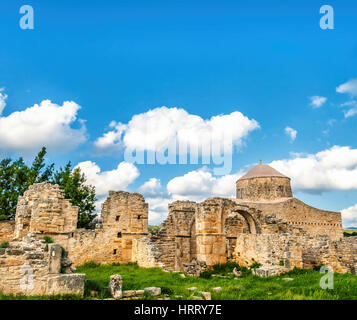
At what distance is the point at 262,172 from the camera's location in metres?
40.5

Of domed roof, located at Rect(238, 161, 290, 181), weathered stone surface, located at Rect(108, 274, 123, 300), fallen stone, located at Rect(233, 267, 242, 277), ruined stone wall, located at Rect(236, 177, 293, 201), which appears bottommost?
fallen stone, located at Rect(233, 267, 242, 277)

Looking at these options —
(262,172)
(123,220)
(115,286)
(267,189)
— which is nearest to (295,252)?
(115,286)

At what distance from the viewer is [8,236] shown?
48.9ft

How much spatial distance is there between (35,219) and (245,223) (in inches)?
421

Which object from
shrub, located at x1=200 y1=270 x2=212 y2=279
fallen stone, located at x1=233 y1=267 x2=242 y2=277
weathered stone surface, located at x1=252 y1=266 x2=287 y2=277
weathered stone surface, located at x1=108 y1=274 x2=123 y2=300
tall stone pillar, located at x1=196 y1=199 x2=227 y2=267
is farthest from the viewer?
tall stone pillar, located at x1=196 y1=199 x2=227 y2=267

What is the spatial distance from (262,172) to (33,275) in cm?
3717

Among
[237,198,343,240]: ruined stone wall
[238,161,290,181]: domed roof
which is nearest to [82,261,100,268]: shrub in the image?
[237,198,343,240]: ruined stone wall

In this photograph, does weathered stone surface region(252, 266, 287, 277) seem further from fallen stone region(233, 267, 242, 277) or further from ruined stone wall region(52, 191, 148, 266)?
ruined stone wall region(52, 191, 148, 266)

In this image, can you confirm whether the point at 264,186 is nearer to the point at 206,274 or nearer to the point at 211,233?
the point at 211,233

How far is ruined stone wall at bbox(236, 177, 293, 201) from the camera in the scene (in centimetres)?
3841

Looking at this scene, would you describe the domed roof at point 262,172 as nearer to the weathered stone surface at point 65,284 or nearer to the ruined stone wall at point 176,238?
the ruined stone wall at point 176,238

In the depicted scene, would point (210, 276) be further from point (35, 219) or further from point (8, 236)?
point (8, 236)

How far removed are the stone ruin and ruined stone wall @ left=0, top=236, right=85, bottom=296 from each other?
13.1 ft
